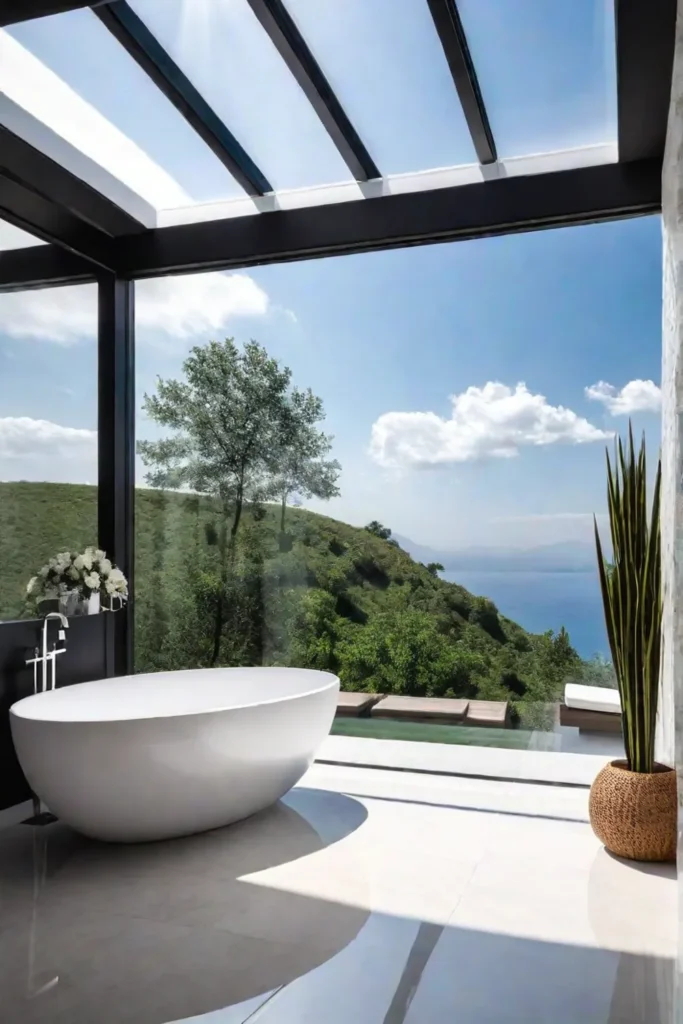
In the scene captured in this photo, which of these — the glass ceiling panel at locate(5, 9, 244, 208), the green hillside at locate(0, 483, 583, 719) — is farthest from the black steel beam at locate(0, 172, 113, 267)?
the green hillside at locate(0, 483, 583, 719)

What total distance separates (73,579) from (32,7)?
2719mm

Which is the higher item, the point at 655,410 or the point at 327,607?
the point at 655,410

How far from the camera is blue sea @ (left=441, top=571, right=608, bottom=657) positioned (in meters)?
4.42

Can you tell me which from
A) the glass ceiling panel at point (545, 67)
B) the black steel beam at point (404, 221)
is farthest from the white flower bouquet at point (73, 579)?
the glass ceiling panel at point (545, 67)

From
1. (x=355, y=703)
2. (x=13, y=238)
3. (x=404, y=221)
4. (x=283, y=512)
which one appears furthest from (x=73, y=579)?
(x=404, y=221)

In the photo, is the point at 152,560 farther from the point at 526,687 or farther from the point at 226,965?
the point at 226,965

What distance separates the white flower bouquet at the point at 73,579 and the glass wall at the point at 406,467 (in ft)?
2.14

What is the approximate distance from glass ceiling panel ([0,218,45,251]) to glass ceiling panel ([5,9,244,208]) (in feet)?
1.76

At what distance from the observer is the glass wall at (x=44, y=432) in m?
4.56

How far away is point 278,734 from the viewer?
369 centimetres

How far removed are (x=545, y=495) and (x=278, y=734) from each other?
6.25ft

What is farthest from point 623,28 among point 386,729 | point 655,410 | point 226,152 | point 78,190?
point 386,729

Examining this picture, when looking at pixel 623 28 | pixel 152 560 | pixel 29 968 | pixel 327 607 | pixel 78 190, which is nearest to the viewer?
pixel 29 968

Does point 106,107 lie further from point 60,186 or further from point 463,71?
point 463,71
